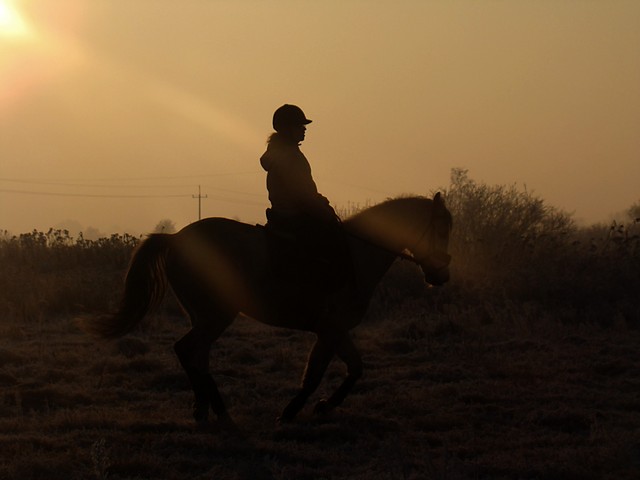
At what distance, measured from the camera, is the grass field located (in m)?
6.68

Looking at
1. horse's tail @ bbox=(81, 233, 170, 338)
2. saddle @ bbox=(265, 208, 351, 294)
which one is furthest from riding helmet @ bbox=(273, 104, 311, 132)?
horse's tail @ bbox=(81, 233, 170, 338)

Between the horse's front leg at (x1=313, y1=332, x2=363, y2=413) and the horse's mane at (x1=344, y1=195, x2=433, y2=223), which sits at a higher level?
the horse's mane at (x1=344, y1=195, x2=433, y2=223)

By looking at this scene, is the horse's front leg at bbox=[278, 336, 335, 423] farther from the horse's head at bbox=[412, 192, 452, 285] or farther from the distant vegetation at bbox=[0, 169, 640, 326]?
the distant vegetation at bbox=[0, 169, 640, 326]

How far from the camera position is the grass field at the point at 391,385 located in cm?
668

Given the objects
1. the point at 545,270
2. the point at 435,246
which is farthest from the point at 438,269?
the point at 545,270

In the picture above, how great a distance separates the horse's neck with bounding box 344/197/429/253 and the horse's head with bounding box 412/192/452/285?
0.10 m

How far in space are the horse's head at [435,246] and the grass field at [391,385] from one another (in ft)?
4.16

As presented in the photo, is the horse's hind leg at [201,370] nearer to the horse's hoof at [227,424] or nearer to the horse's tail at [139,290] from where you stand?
the horse's hoof at [227,424]

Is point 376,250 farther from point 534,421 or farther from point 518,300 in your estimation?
point 518,300

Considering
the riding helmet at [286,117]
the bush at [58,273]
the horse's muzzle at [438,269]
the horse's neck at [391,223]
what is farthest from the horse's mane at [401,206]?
the bush at [58,273]

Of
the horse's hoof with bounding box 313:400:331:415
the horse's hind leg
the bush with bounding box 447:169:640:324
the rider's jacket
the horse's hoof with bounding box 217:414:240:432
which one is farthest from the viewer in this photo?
the bush with bounding box 447:169:640:324

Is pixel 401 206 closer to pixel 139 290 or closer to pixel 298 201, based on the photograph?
pixel 298 201

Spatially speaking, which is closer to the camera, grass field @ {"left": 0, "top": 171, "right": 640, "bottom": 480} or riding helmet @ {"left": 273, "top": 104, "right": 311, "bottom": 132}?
grass field @ {"left": 0, "top": 171, "right": 640, "bottom": 480}

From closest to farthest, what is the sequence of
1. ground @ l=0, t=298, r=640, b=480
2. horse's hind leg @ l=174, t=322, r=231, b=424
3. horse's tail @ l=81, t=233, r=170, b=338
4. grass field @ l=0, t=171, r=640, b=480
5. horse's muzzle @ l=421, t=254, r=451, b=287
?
ground @ l=0, t=298, r=640, b=480 < grass field @ l=0, t=171, r=640, b=480 < horse's hind leg @ l=174, t=322, r=231, b=424 < horse's tail @ l=81, t=233, r=170, b=338 < horse's muzzle @ l=421, t=254, r=451, b=287
